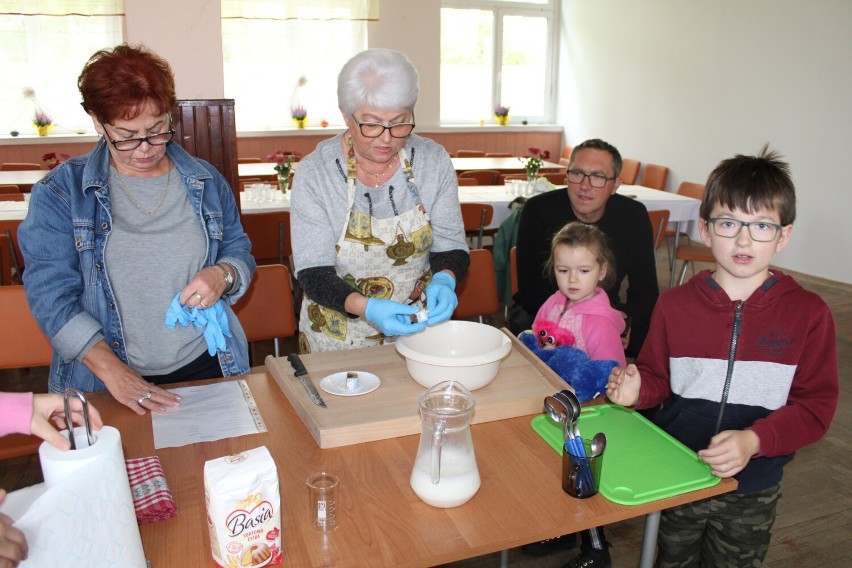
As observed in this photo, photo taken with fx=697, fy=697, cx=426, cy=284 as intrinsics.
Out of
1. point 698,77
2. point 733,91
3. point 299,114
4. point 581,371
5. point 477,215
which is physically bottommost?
point 581,371

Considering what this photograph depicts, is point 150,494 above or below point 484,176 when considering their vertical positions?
below

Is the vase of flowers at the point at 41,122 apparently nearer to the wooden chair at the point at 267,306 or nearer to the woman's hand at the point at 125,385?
the wooden chair at the point at 267,306

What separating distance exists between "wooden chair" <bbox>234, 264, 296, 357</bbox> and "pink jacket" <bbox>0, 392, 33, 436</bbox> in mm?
1450

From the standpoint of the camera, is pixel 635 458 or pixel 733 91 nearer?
pixel 635 458

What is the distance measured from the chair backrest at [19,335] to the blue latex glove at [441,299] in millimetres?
1292

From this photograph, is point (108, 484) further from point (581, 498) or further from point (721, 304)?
point (721, 304)

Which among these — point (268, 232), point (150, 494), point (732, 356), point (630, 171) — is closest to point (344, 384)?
point (150, 494)

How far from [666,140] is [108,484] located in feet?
25.5

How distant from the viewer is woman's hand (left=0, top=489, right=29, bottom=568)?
843 millimetres

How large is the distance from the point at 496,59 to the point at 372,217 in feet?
26.6

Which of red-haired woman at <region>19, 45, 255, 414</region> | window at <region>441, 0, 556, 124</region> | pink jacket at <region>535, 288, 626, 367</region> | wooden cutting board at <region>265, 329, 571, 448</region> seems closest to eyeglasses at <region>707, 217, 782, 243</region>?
wooden cutting board at <region>265, 329, 571, 448</region>

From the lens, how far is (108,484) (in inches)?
37.2

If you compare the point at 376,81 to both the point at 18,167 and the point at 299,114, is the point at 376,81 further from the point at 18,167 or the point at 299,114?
the point at 299,114

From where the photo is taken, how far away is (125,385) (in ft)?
5.39
